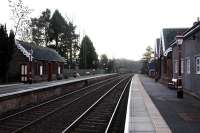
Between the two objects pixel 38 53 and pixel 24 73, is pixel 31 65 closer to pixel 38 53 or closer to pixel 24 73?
pixel 24 73

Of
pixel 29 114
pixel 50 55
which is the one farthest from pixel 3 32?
pixel 29 114

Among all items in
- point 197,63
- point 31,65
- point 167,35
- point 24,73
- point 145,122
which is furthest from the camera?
point 167,35

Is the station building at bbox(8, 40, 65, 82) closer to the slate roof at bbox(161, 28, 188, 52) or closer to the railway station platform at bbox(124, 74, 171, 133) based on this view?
the slate roof at bbox(161, 28, 188, 52)

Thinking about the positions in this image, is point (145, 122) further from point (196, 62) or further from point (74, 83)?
point (74, 83)

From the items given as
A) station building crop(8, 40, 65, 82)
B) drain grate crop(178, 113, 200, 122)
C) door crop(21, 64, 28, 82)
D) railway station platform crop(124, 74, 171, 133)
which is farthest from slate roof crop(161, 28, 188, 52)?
drain grate crop(178, 113, 200, 122)

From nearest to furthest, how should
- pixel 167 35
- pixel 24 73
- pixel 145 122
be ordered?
pixel 145 122
pixel 24 73
pixel 167 35

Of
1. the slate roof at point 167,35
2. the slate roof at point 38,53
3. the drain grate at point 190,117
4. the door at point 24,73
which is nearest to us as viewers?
the drain grate at point 190,117

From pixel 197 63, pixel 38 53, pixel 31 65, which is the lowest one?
pixel 197 63

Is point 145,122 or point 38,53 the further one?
point 38,53

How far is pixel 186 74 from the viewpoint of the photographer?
1242 inches

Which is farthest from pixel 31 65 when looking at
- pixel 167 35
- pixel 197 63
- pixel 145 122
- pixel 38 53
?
pixel 145 122

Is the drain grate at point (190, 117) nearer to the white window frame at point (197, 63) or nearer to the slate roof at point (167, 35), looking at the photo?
the white window frame at point (197, 63)

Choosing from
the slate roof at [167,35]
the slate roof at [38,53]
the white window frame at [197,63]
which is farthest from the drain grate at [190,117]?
the slate roof at [167,35]

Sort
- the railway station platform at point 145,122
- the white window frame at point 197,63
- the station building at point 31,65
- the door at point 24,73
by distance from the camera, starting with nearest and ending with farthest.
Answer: the railway station platform at point 145,122 < the white window frame at point 197,63 < the station building at point 31,65 < the door at point 24,73
